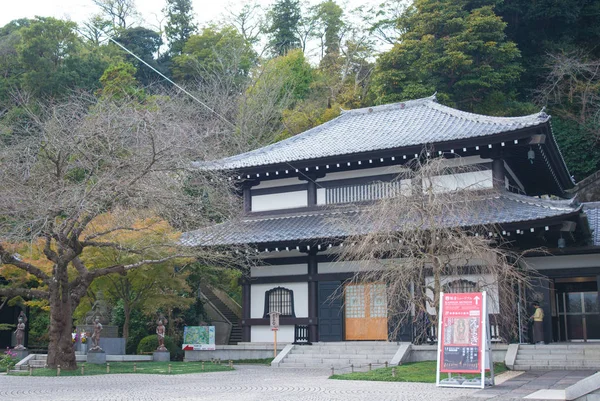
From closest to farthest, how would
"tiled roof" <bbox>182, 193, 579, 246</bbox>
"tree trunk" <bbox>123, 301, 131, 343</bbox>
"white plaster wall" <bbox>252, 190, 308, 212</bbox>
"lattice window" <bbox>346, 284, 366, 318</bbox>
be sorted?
"tiled roof" <bbox>182, 193, 579, 246</bbox> < "lattice window" <bbox>346, 284, 366, 318</bbox> < "tree trunk" <bbox>123, 301, 131, 343</bbox> < "white plaster wall" <bbox>252, 190, 308, 212</bbox>

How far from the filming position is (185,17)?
64.9 m

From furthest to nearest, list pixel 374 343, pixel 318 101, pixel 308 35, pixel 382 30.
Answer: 1. pixel 308 35
2. pixel 382 30
3. pixel 318 101
4. pixel 374 343

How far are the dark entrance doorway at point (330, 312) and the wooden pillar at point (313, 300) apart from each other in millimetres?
150

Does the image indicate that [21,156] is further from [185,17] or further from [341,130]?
[185,17]

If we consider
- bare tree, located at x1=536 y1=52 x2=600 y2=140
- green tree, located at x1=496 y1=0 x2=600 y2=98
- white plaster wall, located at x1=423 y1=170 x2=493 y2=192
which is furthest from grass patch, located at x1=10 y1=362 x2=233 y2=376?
green tree, located at x1=496 y1=0 x2=600 y2=98

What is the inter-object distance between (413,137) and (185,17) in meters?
44.7

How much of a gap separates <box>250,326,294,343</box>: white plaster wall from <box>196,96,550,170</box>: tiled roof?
6456 mm

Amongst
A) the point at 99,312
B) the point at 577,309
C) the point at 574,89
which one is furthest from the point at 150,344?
the point at 574,89

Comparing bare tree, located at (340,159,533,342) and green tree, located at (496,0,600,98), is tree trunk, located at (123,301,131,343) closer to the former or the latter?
bare tree, located at (340,159,533,342)

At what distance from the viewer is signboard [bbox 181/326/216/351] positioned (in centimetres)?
2625

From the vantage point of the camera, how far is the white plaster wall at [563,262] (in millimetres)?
22422

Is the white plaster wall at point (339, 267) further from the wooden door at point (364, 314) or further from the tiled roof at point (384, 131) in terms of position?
the tiled roof at point (384, 131)

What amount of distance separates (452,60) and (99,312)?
2415 centimetres

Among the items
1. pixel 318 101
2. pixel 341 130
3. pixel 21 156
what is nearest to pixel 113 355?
pixel 21 156
